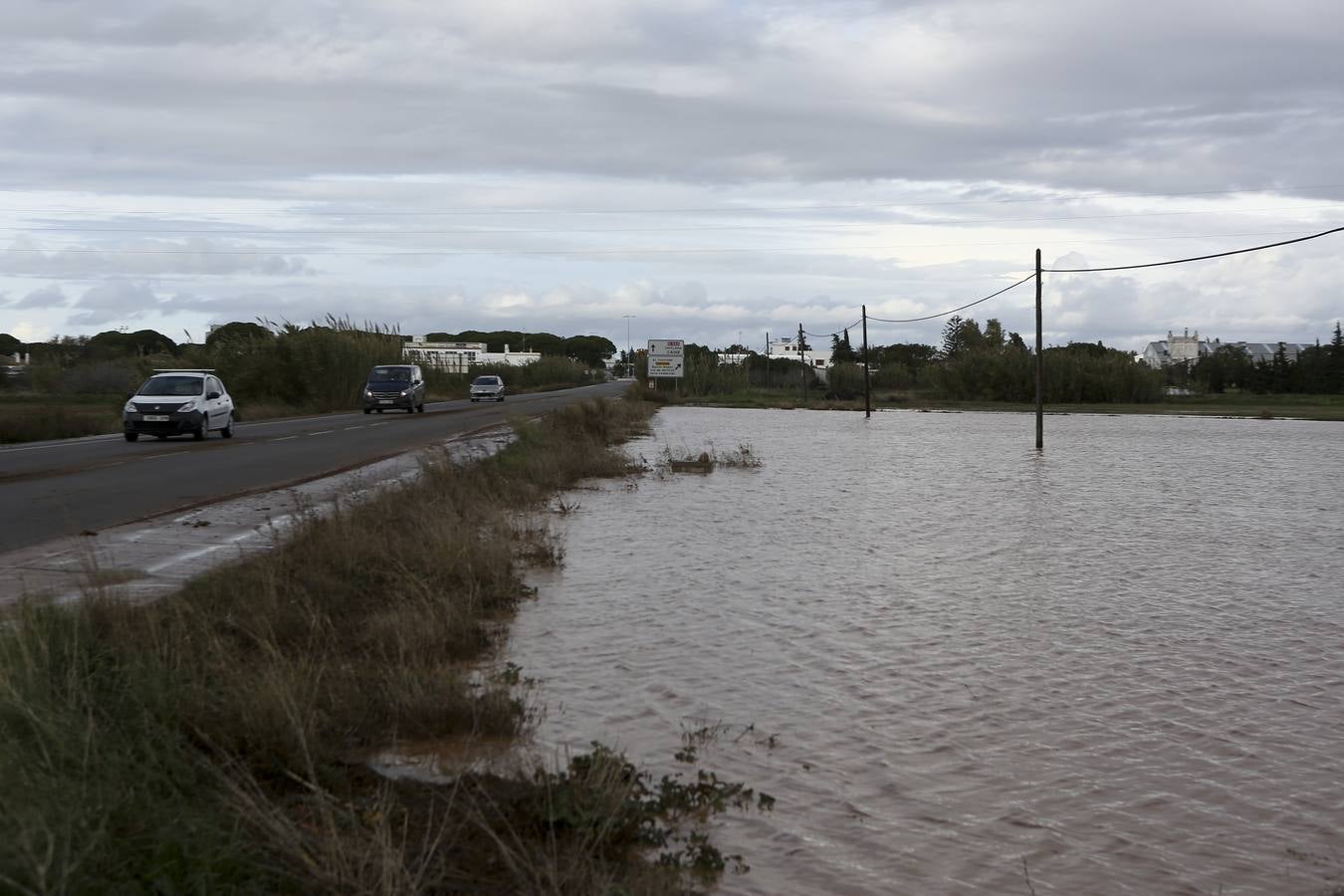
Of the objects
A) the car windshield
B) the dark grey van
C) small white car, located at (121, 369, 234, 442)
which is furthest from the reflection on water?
the dark grey van

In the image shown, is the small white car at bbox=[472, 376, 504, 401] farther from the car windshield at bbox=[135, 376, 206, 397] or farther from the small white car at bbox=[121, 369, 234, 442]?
the car windshield at bbox=[135, 376, 206, 397]

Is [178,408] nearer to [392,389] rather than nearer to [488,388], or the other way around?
[392,389]

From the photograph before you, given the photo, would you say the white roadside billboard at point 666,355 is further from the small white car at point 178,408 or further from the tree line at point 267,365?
the small white car at point 178,408

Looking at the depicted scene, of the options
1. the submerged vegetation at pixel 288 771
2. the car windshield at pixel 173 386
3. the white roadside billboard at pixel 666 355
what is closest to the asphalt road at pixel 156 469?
the car windshield at pixel 173 386

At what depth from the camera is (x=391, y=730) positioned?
24.2ft

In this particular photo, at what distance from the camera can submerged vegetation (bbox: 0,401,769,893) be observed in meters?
4.71

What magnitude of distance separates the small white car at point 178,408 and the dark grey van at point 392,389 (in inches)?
667

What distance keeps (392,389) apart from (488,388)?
23.3 m

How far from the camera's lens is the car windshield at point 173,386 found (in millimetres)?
32000

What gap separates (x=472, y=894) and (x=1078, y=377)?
309 feet

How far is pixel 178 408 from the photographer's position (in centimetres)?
3116

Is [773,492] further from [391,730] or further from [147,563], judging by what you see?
[391,730]

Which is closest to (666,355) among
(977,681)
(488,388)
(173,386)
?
(488,388)

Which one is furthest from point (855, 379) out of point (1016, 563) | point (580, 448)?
point (1016, 563)
